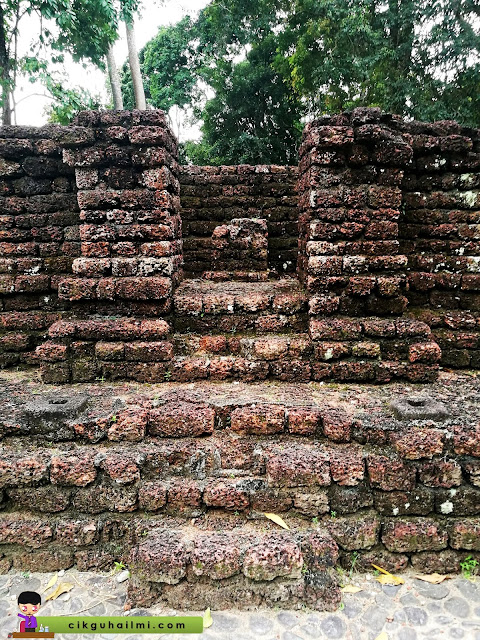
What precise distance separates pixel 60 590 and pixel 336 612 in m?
1.44

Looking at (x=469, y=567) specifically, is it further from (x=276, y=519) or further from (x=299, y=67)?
(x=299, y=67)

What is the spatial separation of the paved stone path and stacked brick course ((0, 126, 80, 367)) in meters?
1.85

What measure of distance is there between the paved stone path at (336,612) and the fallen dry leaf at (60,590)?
0.02m

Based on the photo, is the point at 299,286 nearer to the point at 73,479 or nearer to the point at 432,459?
the point at 432,459

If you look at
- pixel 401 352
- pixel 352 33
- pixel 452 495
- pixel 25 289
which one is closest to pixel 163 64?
pixel 352 33

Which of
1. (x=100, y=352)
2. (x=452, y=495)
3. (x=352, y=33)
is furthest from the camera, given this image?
(x=352, y=33)

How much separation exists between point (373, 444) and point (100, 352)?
193 centimetres

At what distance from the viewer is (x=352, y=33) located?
955cm

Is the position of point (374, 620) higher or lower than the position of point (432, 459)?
lower

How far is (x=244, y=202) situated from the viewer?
14.0ft

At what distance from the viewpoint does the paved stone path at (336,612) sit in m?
2.02

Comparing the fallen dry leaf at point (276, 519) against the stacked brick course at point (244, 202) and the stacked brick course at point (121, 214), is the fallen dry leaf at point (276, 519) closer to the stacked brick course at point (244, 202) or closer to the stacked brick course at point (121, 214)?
the stacked brick course at point (121, 214)

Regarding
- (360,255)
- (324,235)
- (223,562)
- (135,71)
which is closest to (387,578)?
(223,562)

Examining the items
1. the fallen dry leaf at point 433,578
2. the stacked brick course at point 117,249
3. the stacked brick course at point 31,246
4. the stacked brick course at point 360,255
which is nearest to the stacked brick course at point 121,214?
the stacked brick course at point 117,249
